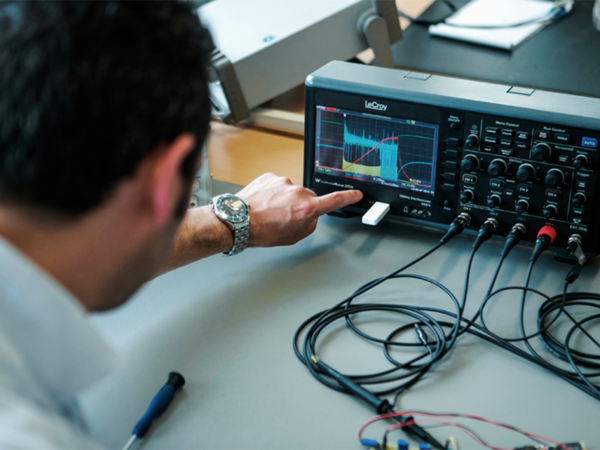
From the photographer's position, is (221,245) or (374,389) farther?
(221,245)

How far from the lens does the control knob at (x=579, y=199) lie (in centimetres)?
88

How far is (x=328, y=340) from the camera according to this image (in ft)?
2.65

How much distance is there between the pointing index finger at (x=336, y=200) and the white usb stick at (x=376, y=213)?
32mm

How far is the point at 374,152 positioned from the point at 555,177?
0.28 meters

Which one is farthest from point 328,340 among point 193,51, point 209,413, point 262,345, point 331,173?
point 193,51

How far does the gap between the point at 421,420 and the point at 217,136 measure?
930mm

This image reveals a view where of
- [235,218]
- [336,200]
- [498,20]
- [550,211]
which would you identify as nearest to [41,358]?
[235,218]

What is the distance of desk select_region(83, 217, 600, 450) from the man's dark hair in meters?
0.35

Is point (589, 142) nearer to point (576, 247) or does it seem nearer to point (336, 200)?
point (576, 247)

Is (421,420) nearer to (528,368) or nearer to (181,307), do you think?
(528,368)

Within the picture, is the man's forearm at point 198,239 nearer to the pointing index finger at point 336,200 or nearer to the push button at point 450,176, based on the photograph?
the pointing index finger at point 336,200

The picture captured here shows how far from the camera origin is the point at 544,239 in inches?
35.4

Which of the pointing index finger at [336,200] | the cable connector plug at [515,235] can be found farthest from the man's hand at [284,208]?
the cable connector plug at [515,235]

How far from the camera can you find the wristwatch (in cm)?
95
